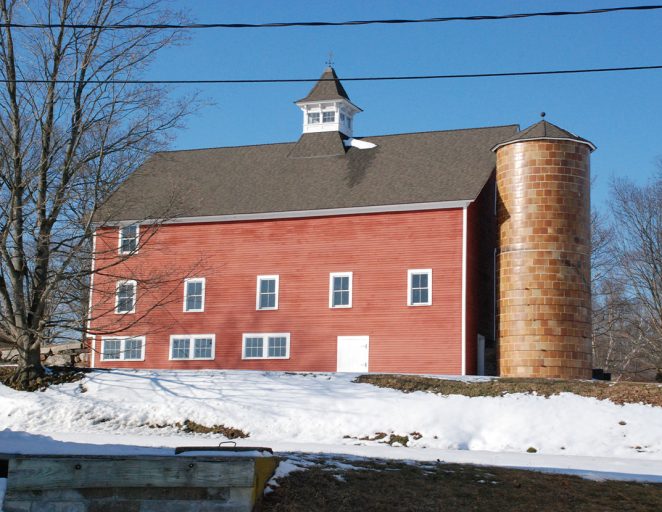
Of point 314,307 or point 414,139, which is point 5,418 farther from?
point 414,139

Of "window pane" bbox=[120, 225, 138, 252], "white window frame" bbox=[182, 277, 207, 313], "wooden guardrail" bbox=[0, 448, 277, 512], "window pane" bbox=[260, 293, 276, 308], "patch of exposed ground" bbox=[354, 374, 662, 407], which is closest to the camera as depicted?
"wooden guardrail" bbox=[0, 448, 277, 512]

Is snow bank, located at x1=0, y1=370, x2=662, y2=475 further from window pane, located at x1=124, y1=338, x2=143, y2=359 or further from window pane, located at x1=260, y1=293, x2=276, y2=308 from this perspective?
window pane, located at x1=124, y1=338, x2=143, y2=359

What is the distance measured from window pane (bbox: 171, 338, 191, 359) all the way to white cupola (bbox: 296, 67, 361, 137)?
32.0ft

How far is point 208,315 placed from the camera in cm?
3328

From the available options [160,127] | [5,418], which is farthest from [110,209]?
[5,418]

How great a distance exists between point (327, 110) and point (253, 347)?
10.4 meters

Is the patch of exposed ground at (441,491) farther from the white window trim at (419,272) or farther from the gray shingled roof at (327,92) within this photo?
the gray shingled roof at (327,92)

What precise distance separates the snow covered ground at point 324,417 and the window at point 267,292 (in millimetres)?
6997

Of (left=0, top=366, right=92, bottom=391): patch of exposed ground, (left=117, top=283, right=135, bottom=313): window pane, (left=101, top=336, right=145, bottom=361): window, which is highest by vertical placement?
(left=117, top=283, right=135, bottom=313): window pane

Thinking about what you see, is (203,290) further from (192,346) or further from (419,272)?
(419,272)

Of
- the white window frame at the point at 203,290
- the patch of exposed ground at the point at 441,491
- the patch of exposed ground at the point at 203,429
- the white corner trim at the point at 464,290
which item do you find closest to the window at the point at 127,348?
the white window frame at the point at 203,290

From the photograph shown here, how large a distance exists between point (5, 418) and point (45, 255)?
4015mm

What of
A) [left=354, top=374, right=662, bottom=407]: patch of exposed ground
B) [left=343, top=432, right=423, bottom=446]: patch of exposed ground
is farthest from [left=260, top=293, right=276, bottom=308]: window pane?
[left=343, top=432, right=423, bottom=446]: patch of exposed ground

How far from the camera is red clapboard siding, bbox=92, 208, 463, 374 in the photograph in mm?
30281
